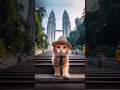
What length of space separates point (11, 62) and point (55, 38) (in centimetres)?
52

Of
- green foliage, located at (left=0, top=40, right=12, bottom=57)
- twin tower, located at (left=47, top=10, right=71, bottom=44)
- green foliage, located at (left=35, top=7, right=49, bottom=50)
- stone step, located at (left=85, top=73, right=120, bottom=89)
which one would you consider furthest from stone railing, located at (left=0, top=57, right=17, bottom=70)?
stone step, located at (left=85, top=73, right=120, bottom=89)

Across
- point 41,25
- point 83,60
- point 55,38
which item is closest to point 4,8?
point 41,25

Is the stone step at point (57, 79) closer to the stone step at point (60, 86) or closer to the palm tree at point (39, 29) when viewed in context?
the stone step at point (60, 86)

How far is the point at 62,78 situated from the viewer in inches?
79.3

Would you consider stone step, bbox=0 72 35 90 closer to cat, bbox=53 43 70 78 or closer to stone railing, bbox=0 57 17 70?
stone railing, bbox=0 57 17 70

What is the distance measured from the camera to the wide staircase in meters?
1.94

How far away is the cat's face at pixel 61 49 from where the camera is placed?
1971 mm

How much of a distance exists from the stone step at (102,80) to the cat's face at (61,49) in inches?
12.9

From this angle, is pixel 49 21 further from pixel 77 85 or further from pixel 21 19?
pixel 77 85

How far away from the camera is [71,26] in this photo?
1.99 m

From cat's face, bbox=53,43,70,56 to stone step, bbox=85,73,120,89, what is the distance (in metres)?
0.33

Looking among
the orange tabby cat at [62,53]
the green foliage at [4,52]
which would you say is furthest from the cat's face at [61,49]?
the green foliage at [4,52]

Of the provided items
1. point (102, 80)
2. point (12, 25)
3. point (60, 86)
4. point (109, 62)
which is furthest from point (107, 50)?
point (12, 25)

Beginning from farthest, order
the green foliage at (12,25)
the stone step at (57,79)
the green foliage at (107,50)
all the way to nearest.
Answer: the green foliage at (107,50), the green foliage at (12,25), the stone step at (57,79)
